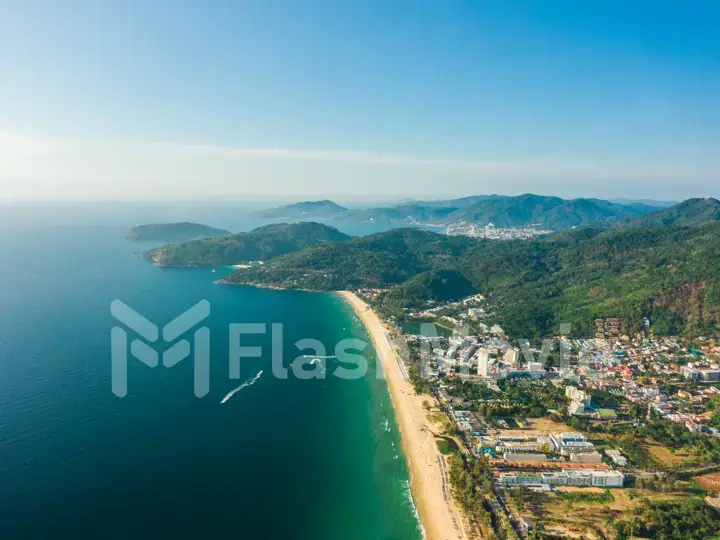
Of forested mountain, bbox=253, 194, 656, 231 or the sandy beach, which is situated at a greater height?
forested mountain, bbox=253, 194, 656, 231

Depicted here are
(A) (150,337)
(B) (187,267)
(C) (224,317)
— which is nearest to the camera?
(A) (150,337)

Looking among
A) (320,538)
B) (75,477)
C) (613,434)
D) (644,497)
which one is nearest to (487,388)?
(613,434)

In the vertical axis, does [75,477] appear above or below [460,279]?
below

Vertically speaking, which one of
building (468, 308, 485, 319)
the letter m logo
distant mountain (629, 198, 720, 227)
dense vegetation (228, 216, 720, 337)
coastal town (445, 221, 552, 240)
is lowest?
the letter m logo

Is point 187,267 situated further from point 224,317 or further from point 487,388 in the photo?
point 487,388

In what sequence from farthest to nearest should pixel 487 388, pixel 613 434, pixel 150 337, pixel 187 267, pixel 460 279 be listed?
pixel 187 267 → pixel 460 279 → pixel 150 337 → pixel 487 388 → pixel 613 434

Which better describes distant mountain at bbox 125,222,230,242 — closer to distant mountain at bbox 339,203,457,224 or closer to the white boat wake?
distant mountain at bbox 339,203,457,224

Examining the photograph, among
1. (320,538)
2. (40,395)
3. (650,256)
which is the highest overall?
(650,256)

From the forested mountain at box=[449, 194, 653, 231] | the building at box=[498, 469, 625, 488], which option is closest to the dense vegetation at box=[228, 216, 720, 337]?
the building at box=[498, 469, 625, 488]
